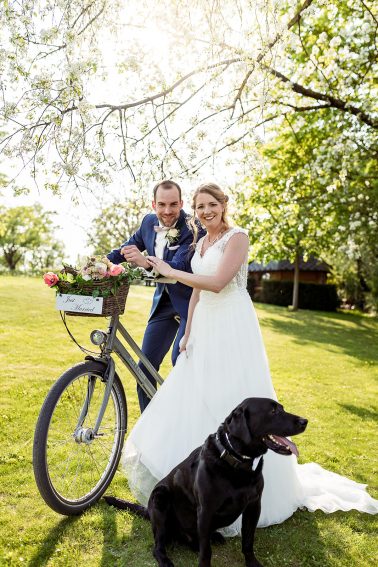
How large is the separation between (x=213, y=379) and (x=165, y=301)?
3.48ft

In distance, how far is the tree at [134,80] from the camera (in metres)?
4.26

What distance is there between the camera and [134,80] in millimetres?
5824

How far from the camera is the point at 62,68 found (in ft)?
13.7

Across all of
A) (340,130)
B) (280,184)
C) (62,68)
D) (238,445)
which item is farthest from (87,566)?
(280,184)

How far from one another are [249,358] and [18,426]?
2.96 metres

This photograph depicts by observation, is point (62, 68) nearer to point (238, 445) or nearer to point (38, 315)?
point (238, 445)

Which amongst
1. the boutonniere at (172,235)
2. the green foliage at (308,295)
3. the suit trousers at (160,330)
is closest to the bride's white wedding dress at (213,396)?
the boutonniere at (172,235)

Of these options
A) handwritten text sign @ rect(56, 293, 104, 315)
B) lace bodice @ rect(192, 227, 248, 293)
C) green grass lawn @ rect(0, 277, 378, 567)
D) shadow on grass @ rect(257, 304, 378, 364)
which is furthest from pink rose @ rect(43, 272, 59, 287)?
shadow on grass @ rect(257, 304, 378, 364)

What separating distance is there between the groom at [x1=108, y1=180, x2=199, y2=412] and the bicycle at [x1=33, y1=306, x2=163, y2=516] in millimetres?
373

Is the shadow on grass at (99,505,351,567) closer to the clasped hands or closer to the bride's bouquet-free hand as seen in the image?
the bride's bouquet-free hand

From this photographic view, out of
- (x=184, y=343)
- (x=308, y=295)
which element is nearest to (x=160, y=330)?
(x=184, y=343)

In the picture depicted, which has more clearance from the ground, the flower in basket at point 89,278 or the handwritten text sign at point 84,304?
the flower in basket at point 89,278

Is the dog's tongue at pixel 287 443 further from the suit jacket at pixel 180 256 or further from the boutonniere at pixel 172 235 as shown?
the boutonniere at pixel 172 235

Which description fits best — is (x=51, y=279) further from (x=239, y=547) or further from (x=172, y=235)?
(x=239, y=547)
